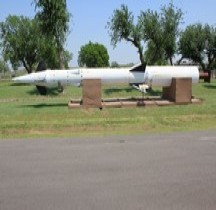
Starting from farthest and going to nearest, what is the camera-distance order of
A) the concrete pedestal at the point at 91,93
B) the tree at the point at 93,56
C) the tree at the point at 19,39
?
the tree at the point at 93,56 → the tree at the point at 19,39 → the concrete pedestal at the point at 91,93

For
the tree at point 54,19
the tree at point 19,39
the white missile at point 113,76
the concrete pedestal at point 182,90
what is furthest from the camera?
the tree at point 19,39

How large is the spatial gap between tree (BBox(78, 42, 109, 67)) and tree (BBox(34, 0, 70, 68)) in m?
60.6

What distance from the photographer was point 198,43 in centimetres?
5503

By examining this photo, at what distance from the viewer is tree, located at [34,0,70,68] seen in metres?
28.5

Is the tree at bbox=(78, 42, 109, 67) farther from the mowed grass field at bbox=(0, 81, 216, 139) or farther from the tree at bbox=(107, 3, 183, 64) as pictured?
the mowed grass field at bbox=(0, 81, 216, 139)

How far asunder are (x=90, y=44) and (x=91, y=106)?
76234 millimetres

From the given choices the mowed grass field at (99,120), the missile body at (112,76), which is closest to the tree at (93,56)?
the missile body at (112,76)

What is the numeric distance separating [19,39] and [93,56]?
4318 centimetres

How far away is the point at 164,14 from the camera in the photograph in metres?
34.8

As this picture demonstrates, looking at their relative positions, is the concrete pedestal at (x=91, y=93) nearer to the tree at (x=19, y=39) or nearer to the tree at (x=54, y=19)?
the tree at (x=54, y=19)

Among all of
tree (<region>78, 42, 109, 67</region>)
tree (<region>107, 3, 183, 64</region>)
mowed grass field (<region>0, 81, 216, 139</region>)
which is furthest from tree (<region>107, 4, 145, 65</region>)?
tree (<region>78, 42, 109, 67</region>)

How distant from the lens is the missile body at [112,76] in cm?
1859

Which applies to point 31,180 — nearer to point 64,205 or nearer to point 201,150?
point 64,205

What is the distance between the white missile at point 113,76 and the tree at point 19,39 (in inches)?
1200
